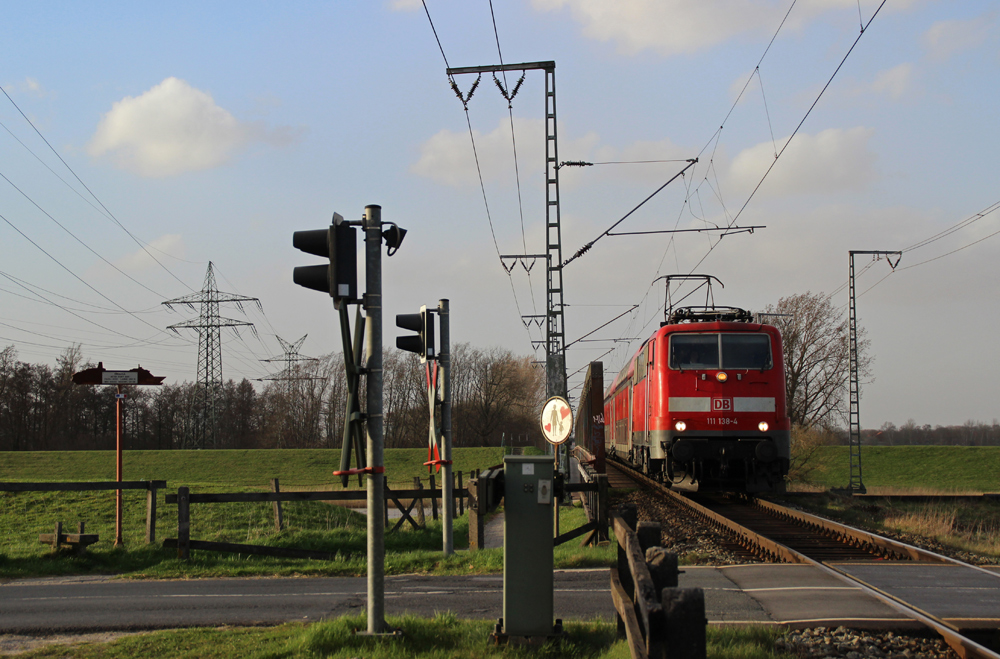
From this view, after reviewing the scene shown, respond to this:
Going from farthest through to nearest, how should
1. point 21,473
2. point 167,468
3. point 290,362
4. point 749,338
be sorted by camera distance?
point 290,362 < point 167,468 < point 21,473 < point 749,338

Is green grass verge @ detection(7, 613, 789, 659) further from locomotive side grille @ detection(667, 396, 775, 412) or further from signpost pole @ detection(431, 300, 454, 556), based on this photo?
locomotive side grille @ detection(667, 396, 775, 412)

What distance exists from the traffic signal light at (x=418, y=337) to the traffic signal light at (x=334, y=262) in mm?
2509

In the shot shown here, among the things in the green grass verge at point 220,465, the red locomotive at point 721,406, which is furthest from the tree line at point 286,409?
the red locomotive at point 721,406

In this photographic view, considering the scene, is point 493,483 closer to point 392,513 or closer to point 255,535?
point 255,535

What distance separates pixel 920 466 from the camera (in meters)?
52.4

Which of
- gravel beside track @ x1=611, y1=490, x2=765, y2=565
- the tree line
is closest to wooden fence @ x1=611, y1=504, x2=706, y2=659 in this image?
gravel beside track @ x1=611, y1=490, x2=765, y2=565

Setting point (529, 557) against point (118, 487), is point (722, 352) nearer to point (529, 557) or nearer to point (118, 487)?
point (118, 487)

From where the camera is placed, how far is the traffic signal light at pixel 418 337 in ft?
28.1

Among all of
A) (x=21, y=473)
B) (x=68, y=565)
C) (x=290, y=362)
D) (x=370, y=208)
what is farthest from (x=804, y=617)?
(x=290, y=362)

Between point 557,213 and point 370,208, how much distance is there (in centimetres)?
1753

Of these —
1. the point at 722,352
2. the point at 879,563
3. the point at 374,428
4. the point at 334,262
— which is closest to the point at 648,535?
the point at 374,428

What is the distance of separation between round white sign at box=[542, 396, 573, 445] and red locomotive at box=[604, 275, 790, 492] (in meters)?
4.34

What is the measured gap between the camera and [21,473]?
51.9m

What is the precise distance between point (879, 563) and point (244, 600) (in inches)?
284
